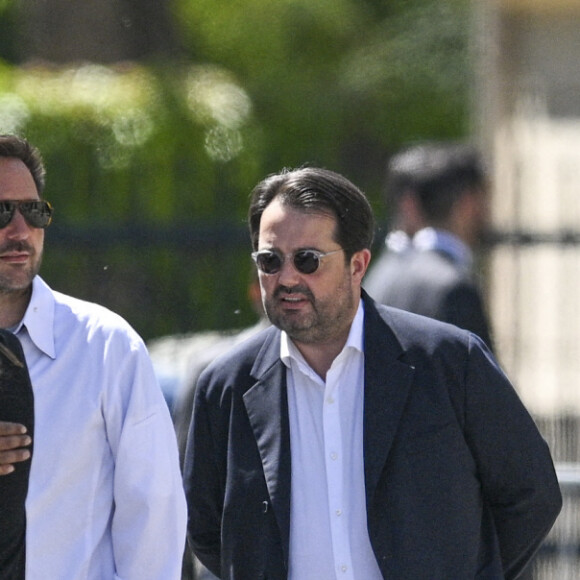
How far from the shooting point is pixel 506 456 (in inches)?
133

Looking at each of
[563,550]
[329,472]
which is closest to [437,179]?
[329,472]

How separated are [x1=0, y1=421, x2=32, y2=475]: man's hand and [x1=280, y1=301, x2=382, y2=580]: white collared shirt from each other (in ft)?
2.33

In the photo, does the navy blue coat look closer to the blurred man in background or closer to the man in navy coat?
the man in navy coat

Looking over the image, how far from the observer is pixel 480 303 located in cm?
481

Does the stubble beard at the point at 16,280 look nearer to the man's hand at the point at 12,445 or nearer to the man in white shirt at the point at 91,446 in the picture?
the man in white shirt at the point at 91,446

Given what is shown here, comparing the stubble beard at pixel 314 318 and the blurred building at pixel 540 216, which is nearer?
the stubble beard at pixel 314 318

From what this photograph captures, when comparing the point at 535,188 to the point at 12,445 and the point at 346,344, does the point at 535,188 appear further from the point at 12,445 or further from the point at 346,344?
the point at 12,445

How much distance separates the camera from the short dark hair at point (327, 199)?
346 cm

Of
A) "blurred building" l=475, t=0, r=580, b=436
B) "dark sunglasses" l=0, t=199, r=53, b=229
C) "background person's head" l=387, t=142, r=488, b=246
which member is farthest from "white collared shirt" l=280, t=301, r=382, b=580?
"blurred building" l=475, t=0, r=580, b=436

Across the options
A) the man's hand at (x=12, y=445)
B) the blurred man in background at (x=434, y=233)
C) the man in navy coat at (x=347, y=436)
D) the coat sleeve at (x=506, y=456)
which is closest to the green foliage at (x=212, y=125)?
the blurred man in background at (x=434, y=233)

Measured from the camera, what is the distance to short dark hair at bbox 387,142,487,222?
522 cm

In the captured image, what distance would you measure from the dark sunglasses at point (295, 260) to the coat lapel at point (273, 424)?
0.67 ft

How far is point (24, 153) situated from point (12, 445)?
90cm

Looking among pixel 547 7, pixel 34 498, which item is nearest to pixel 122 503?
pixel 34 498
